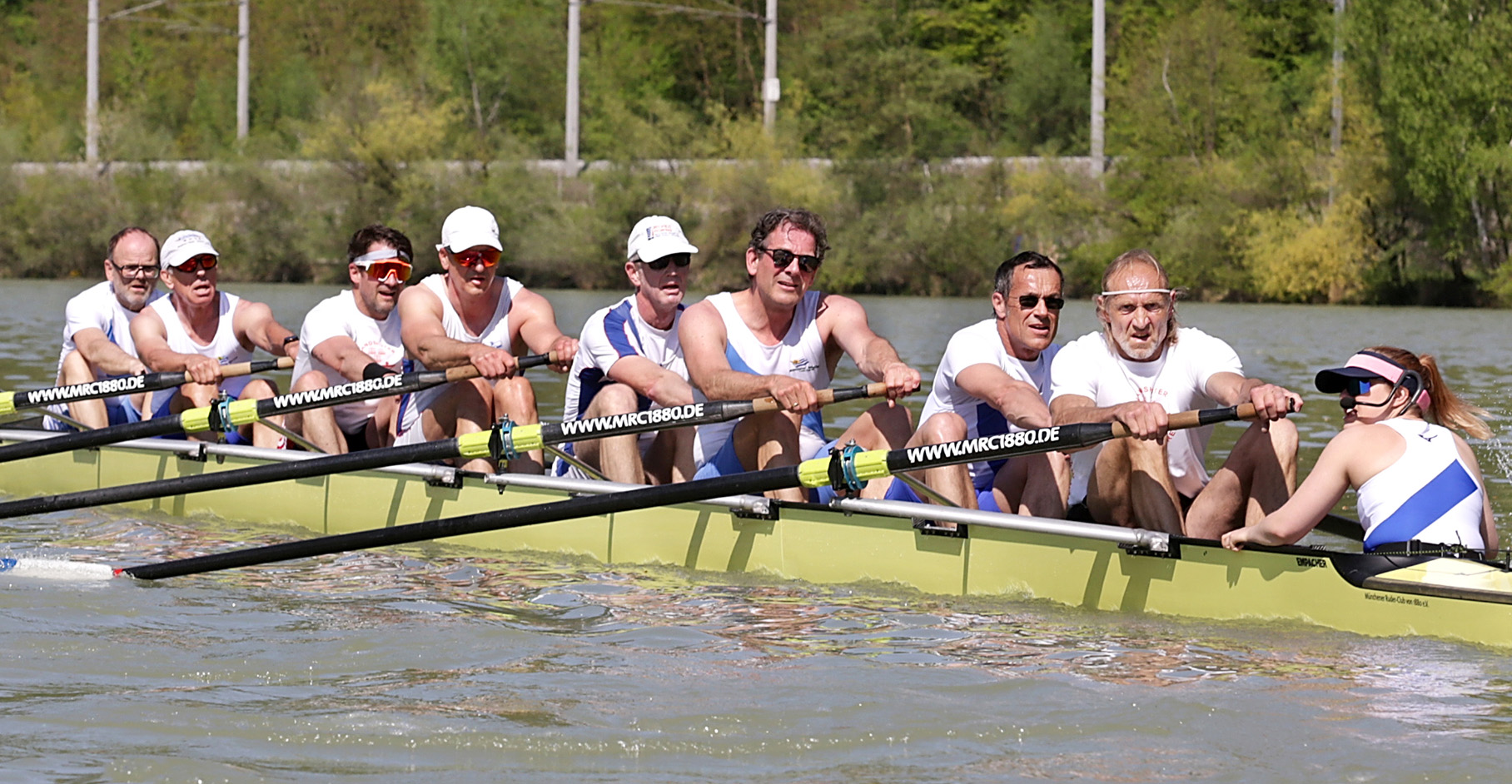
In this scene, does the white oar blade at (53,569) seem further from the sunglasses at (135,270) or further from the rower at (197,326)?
the sunglasses at (135,270)

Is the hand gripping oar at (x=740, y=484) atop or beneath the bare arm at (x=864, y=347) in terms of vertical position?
beneath

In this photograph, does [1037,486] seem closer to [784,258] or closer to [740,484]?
[740,484]

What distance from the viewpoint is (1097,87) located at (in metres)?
36.9

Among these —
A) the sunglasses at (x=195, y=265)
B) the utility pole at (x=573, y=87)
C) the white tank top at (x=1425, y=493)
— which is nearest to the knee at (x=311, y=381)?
the sunglasses at (x=195, y=265)

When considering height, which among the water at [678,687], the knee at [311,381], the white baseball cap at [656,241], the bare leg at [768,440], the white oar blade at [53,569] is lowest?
the water at [678,687]

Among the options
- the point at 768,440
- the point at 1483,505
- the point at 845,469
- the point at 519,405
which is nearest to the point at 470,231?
the point at 519,405

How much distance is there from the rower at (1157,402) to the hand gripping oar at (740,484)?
9.7 inches

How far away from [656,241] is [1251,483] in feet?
8.90

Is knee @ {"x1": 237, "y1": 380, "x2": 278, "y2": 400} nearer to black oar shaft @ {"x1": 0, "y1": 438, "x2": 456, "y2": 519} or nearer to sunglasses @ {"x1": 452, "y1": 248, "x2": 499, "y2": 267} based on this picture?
black oar shaft @ {"x1": 0, "y1": 438, "x2": 456, "y2": 519}

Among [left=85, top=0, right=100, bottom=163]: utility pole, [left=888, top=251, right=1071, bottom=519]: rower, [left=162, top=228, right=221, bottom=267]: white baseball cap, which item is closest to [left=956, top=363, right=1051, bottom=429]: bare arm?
[left=888, top=251, right=1071, bottom=519]: rower

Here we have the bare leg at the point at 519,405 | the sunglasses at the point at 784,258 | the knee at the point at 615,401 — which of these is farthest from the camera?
the bare leg at the point at 519,405

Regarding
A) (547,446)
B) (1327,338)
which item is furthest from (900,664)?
(1327,338)

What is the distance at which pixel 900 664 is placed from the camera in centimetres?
591

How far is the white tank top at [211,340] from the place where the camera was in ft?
31.7
